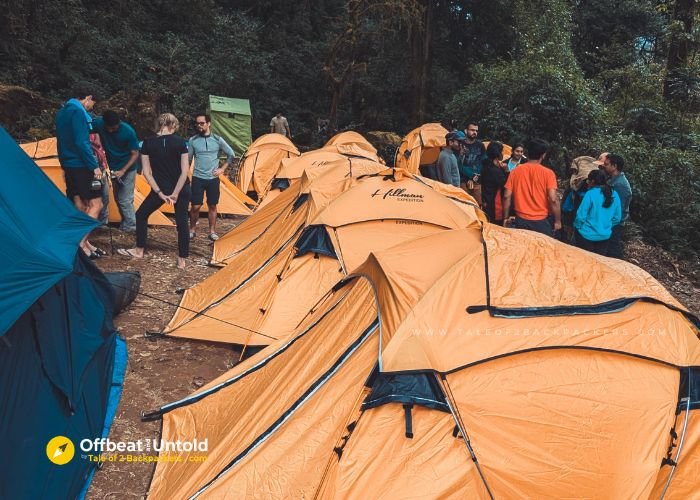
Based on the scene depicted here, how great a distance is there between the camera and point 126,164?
7.47 meters

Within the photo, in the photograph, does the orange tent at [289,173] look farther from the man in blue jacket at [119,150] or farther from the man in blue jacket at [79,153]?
the man in blue jacket at [79,153]

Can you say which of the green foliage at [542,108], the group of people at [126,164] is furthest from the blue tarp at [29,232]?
the green foliage at [542,108]

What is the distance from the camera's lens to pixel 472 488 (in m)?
2.82

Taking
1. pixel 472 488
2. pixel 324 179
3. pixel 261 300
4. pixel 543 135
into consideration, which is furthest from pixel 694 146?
pixel 472 488

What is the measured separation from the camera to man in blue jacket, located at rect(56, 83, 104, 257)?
20.5 feet

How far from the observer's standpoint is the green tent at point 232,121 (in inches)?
666

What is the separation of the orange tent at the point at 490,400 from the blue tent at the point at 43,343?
2.12ft

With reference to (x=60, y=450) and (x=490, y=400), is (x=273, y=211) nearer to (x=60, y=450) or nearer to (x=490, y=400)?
(x=60, y=450)

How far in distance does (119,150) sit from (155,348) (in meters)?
3.23

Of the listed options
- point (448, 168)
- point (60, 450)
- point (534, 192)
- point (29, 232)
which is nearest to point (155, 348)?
point (60, 450)

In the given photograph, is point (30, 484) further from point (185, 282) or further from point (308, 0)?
point (308, 0)

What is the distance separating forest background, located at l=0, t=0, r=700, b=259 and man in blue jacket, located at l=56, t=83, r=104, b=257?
776 centimetres

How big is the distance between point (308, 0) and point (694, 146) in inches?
682

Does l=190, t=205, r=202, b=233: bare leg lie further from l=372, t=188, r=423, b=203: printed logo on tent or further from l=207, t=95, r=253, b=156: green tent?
l=207, t=95, r=253, b=156: green tent
